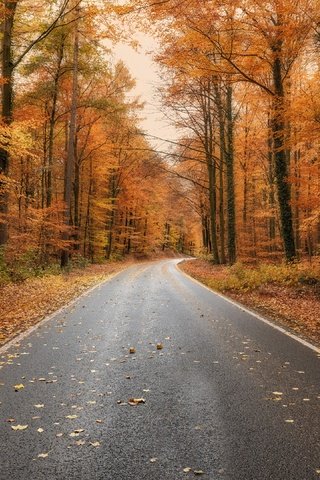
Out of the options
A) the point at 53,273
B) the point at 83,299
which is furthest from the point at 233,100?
the point at 83,299

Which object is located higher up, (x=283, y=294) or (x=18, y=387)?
(x=283, y=294)

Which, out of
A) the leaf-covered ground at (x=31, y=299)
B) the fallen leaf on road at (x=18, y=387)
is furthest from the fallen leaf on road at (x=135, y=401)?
the leaf-covered ground at (x=31, y=299)

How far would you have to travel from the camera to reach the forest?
1120cm

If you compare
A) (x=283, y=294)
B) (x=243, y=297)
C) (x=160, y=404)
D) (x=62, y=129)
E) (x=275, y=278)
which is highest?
(x=62, y=129)

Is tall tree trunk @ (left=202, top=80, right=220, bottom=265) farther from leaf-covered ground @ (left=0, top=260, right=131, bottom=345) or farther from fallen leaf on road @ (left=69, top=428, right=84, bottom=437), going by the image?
fallen leaf on road @ (left=69, top=428, right=84, bottom=437)

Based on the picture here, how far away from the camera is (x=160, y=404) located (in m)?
4.61

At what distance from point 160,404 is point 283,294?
9193mm

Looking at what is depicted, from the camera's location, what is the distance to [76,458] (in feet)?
11.3

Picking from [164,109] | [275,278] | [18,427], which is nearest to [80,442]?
[18,427]

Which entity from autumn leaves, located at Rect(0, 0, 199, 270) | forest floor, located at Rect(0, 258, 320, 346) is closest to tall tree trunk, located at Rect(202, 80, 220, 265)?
autumn leaves, located at Rect(0, 0, 199, 270)

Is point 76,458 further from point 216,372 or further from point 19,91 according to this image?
point 19,91

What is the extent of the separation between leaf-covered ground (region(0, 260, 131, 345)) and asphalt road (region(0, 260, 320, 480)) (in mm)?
1066

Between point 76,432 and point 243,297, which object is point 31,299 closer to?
point 243,297

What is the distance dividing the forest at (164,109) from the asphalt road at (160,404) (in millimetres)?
6573
